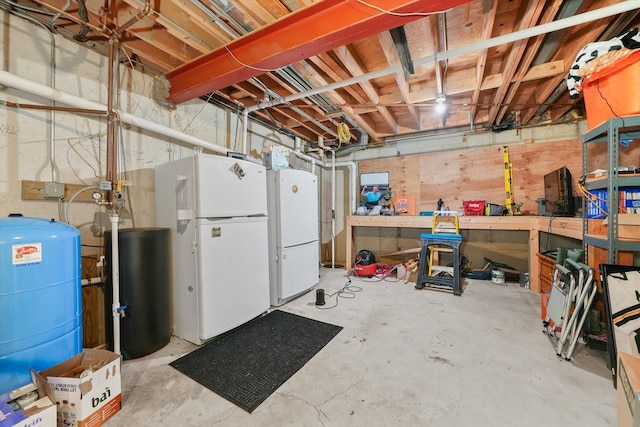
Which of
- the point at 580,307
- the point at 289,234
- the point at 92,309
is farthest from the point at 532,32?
the point at 92,309

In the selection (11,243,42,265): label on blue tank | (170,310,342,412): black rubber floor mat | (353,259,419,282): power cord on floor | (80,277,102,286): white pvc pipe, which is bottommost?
(170,310,342,412): black rubber floor mat

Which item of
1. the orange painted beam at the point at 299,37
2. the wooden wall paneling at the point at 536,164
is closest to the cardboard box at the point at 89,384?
the orange painted beam at the point at 299,37

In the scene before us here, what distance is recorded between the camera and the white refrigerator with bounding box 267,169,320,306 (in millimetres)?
3010

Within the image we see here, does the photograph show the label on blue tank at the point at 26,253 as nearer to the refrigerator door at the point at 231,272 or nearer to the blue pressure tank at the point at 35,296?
the blue pressure tank at the point at 35,296

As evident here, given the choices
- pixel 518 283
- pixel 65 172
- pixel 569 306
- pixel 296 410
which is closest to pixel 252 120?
pixel 65 172

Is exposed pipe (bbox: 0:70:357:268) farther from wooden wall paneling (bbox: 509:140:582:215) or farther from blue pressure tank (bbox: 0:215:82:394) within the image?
wooden wall paneling (bbox: 509:140:582:215)

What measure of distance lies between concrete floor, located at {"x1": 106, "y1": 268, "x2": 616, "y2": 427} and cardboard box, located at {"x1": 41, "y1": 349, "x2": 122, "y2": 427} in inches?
4.1

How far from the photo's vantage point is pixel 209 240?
84.0 inches

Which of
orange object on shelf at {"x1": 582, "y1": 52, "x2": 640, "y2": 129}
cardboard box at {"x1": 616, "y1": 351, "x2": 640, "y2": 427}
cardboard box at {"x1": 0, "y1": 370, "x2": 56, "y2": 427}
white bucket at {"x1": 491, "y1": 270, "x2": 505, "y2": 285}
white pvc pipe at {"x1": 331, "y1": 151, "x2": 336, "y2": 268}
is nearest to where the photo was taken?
cardboard box at {"x1": 616, "y1": 351, "x2": 640, "y2": 427}

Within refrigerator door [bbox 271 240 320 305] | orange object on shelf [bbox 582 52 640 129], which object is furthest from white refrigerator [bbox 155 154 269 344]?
orange object on shelf [bbox 582 52 640 129]

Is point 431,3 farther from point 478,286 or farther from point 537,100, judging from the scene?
point 478,286

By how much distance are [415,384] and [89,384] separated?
1.89 m

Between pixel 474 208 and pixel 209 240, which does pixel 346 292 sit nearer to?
pixel 209 240

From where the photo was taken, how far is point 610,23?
2.00 m
